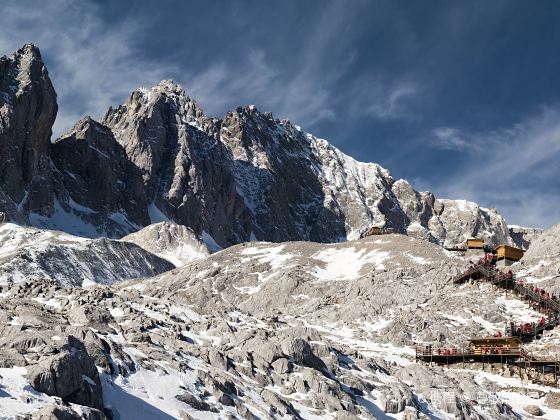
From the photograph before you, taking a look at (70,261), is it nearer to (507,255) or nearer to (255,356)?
(507,255)

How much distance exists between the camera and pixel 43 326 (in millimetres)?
41875

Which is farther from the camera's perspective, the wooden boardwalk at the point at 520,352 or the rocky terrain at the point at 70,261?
the rocky terrain at the point at 70,261

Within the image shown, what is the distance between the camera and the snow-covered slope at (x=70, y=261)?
152125mm

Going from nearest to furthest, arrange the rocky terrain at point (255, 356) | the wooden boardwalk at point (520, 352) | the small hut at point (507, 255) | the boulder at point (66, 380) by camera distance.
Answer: the boulder at point (66, 380)
the rocky terrain at point (255, 356)
the wooden boardwalk at point (520, 352)
the small hut at point (507, 255)

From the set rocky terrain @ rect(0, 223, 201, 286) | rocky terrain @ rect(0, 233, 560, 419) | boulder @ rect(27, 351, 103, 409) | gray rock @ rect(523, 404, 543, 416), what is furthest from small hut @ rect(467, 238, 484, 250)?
boulder @ rect(27, 351, 103, 409)

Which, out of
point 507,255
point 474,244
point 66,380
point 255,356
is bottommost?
point 66,380

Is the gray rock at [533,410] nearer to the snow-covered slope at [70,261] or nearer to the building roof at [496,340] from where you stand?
the building roof at [496,340]

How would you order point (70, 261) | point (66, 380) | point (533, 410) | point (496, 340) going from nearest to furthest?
point (66, 380)
point (533, 410)
point (496, 340)
point (70, 261)

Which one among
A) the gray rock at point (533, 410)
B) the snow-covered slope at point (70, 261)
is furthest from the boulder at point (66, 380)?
the snow-covered slope at point (70, 261)

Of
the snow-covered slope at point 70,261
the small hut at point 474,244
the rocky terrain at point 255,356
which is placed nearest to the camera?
the rocky terrain at point 255,356

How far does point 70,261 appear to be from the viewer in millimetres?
167625

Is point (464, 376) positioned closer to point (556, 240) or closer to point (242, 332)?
point (242, 332)

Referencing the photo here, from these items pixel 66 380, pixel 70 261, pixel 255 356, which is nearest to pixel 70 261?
pixel 70 261

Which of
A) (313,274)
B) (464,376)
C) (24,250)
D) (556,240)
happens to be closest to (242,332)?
(464,376)
